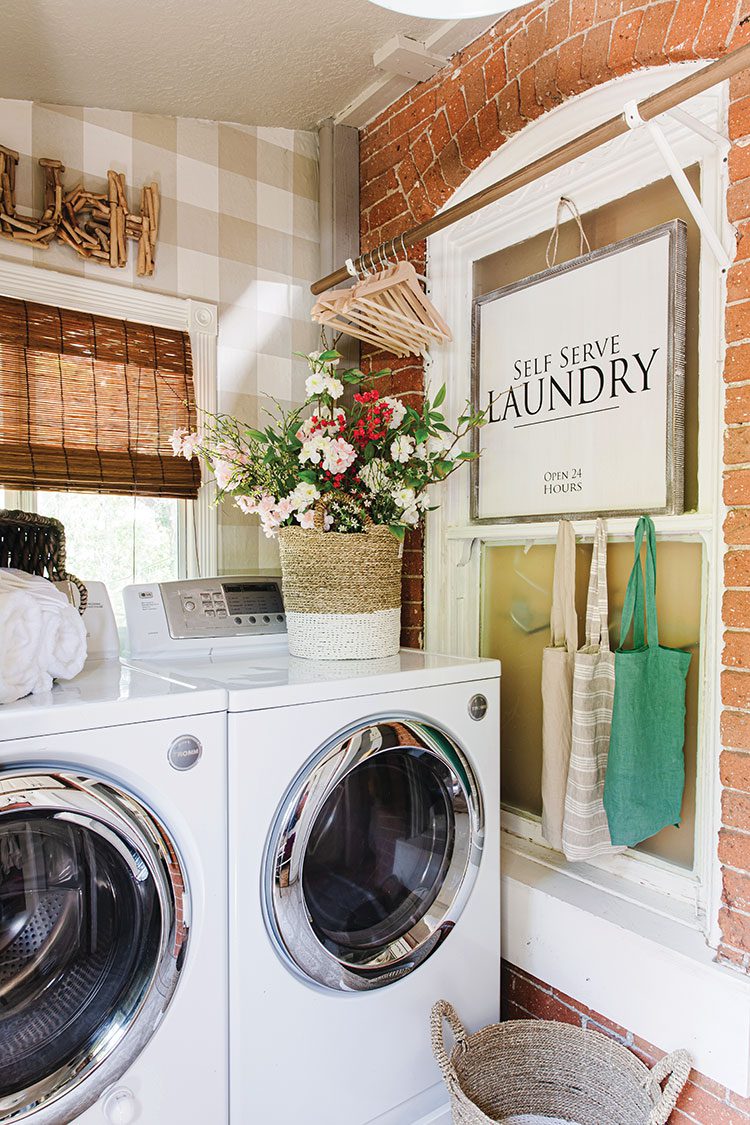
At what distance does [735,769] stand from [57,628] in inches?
51.6

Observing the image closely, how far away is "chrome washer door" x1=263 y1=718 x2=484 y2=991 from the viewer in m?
1.44

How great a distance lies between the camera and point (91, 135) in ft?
7.12

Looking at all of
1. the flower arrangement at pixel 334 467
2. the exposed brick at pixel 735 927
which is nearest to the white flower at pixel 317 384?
the flower arrangement at pixel 334 467

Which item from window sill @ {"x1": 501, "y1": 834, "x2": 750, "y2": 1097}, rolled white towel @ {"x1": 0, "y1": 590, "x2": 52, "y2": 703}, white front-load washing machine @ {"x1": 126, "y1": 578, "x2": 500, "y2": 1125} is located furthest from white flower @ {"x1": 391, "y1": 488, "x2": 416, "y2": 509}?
window sill @ {"x1": 501, "y1": 834, "x2": 750, "y2": 1097}

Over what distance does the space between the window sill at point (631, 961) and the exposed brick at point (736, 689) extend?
0.49m

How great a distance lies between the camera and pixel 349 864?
1597 millimetres

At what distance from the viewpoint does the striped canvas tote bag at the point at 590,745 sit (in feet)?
5.49

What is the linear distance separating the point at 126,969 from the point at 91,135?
6.98ft

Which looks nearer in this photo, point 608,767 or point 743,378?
point 743,378

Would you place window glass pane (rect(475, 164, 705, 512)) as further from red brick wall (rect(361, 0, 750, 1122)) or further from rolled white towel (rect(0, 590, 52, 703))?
rolled white towel (rect(0, 590, 52, 703))

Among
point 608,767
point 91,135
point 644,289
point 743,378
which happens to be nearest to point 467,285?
point 644,289

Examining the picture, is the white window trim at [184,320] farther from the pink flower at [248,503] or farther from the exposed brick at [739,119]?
the exposed brick at [739,119]

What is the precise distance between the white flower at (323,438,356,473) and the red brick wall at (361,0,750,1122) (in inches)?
26.7

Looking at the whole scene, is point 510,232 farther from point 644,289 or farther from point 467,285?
point 644,289
